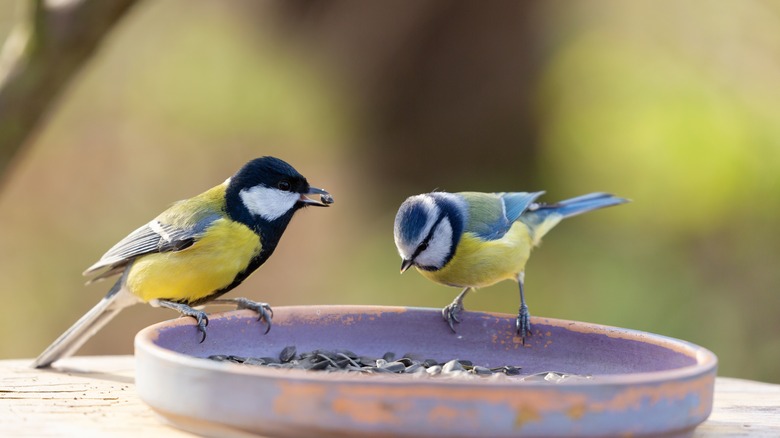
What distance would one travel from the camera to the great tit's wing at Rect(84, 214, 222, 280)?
3.09 metres

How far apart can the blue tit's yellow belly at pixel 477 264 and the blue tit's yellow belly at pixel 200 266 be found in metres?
0.67

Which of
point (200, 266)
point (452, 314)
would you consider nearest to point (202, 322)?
point (200, 266)

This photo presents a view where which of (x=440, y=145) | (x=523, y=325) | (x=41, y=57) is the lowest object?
(x=523, y=325)

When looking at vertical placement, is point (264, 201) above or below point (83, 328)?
above

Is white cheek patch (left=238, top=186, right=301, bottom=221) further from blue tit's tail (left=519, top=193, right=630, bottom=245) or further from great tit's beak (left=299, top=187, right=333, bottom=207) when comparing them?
blue tit's tail (left=519, top=193, right=630, bottom=245)

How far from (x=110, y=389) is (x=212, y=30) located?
546cm

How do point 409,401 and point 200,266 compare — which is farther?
point 200,266

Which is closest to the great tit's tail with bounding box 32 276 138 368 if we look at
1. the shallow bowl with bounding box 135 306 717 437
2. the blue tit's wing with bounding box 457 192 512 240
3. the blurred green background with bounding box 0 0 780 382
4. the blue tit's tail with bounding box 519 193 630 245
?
the shallow bowl with bounding box 135 306 717 437

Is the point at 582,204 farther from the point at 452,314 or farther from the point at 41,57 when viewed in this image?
the point at 41,57

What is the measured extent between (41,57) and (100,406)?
171 cm

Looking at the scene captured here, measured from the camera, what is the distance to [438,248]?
10.6ft

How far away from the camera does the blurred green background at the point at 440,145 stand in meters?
6.13

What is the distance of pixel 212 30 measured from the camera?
Answer: 300 inches

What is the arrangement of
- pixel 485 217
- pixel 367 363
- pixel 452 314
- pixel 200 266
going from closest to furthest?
pixel 367 363 → pixel 452 314 → pixel 200 266 → pixel 485 217
